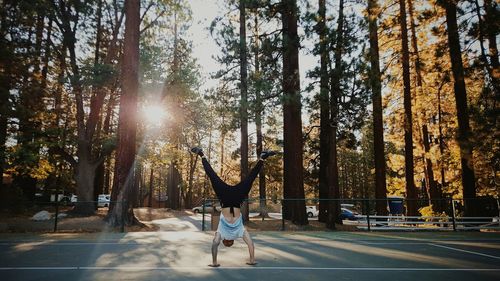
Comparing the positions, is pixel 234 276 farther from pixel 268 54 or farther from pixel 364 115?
pixel 364 115

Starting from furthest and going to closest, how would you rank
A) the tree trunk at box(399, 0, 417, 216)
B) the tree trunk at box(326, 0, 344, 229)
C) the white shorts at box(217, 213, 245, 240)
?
the tree trunk at box(399, 0, 417, 216)
the tree trunk at box(326, 0, 344, 229)
the white shorts at box(217, 213, 245, 240)

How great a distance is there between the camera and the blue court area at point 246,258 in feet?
20.8

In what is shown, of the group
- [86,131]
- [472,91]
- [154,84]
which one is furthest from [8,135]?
[472,91]

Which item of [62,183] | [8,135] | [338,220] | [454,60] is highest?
[454,60]

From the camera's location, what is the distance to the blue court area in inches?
249

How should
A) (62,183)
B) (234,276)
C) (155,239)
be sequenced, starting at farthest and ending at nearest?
(62,183) → (155,239) → (234,276)

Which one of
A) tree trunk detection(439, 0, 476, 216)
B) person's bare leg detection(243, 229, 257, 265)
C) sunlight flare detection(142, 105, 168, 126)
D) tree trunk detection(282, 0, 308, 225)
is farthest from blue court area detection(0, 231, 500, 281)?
sunlight flare detection(142, 105, 168, 126)

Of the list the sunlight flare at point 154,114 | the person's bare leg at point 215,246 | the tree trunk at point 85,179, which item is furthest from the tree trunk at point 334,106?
the tree trunk at point 85,179

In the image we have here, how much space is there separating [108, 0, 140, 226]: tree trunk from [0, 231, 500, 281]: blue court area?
374cm

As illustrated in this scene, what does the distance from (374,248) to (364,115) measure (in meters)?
10.4

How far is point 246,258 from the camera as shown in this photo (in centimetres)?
797

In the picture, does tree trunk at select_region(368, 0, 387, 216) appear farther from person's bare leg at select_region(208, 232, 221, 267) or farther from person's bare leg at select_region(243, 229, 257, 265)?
person's bare leg at select_region(208, 232, 221, 267)

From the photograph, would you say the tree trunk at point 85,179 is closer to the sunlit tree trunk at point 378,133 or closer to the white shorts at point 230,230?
the sunlit tree trunk at point 378,133

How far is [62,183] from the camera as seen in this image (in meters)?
35.3
